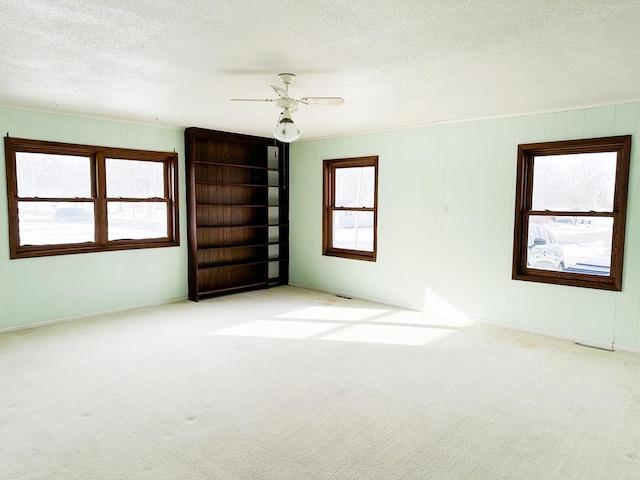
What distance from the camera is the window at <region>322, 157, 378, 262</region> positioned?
6625mm

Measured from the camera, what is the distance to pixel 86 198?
217 inches

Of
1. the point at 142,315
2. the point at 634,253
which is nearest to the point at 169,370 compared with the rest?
the point at 142,315

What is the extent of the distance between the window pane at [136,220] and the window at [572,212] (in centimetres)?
468

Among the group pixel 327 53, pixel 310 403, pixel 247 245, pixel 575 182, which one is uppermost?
pixel 327 53

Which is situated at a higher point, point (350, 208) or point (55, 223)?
point (350, 208)

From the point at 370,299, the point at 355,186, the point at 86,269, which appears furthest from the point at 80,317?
the point at 355,186

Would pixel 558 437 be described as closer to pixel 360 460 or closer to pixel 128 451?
pixel 360 460

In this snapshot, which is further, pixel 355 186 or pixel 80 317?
pixel 355 186

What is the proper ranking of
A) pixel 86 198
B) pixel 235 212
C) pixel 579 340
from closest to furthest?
pixel 579 340 → pixel 86 198 → pixel 235 212

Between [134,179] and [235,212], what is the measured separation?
164 centimetres

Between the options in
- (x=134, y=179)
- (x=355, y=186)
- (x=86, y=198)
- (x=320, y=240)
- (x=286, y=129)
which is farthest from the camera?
(x=320, y=240)

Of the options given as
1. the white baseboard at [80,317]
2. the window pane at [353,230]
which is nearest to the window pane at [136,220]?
the white baseboard at [80,317]

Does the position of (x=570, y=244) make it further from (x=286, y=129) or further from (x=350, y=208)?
(x=286, y=129)

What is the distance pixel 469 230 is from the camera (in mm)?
5543
